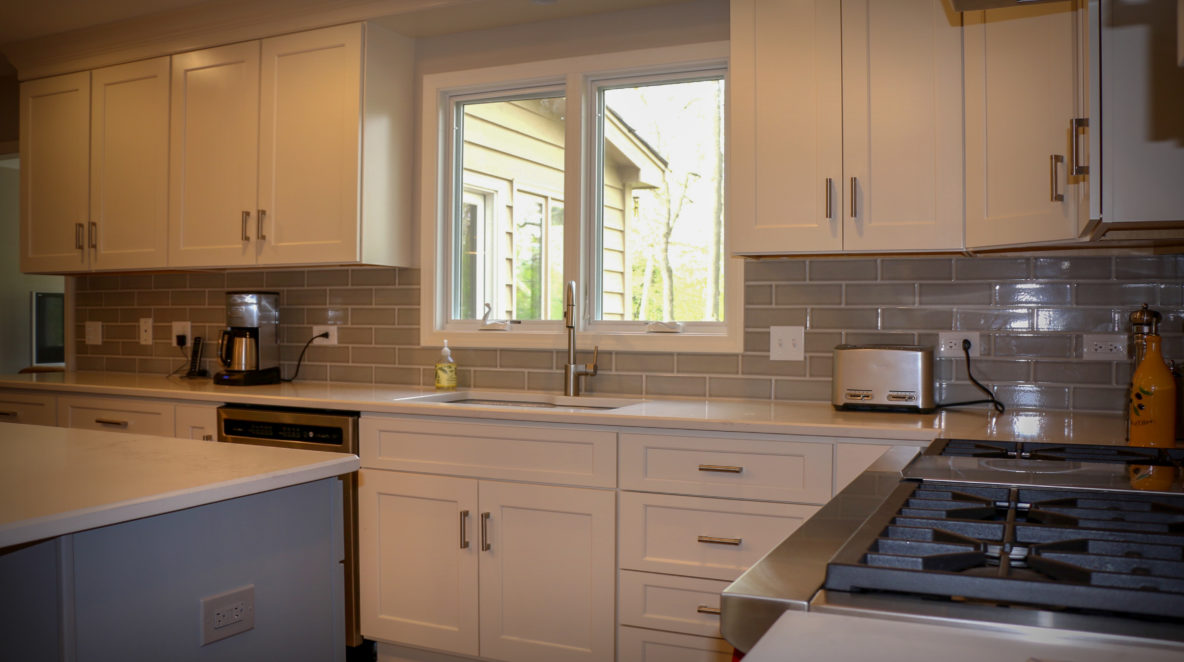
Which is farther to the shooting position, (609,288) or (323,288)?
(323,288)

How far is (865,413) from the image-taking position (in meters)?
2.59

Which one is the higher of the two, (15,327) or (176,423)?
(15,327)

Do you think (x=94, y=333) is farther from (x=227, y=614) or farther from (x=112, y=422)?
(x=227, y=614)

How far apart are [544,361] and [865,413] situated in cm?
127

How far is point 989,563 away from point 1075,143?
1485 mm

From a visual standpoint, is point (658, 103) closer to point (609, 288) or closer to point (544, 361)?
point (609, 288)

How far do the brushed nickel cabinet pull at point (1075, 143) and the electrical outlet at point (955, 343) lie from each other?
0.90 meters

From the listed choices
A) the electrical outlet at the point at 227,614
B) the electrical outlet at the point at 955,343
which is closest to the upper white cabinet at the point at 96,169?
the electrical outlet at the point at 227,614

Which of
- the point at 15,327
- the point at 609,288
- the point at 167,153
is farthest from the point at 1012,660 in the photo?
the point at 15,327

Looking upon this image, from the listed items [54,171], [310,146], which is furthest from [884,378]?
[54,171]

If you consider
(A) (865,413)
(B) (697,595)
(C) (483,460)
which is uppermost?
(A) (865,413)

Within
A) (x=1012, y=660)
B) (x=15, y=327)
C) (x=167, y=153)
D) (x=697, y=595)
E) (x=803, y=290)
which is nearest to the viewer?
(x=1012, y=660)

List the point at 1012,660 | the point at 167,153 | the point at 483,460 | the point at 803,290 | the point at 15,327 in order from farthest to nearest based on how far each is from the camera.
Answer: the point at 15,327, the point at 167,153, the point at 803,290, the point at 483,460, the point at 1012,660

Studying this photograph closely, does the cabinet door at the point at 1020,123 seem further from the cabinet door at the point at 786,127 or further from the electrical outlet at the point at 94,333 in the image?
the electrical outlet at the point at 94,333
